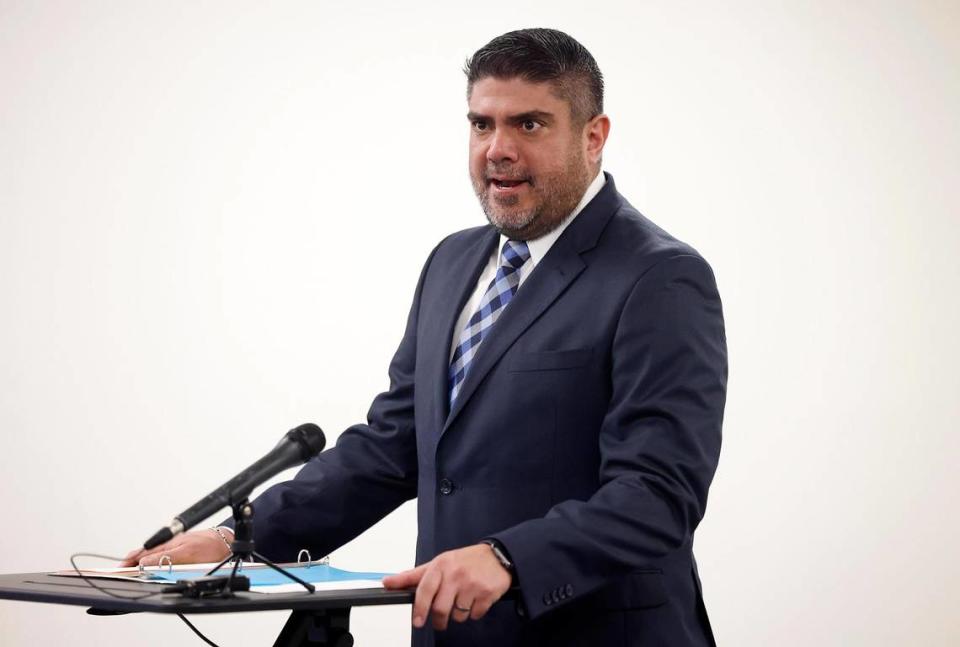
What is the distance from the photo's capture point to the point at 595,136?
2.40m

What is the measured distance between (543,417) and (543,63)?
2.20ft

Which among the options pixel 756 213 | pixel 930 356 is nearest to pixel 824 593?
pixel 930 356

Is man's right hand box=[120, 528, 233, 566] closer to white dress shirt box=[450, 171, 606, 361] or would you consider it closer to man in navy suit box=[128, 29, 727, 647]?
man in navy suit box=[128, 29, 727, 647]

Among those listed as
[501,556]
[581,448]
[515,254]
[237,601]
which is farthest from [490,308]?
[237,601]

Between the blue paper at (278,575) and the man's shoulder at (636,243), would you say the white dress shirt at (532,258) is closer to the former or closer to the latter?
the man's shoulder at (636,243)

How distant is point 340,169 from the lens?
438cm

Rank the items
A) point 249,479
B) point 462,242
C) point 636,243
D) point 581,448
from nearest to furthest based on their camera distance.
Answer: point 249,479
point 581,448
point 636,243
point 462,242

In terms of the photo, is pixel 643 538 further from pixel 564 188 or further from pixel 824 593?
pixel 824 593

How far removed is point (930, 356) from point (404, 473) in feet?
8.96

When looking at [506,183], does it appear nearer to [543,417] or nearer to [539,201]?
[539,201]

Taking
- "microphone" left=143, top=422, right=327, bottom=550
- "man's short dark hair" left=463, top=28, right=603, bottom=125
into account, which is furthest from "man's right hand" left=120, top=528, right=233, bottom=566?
"man's short dark hair" left=463, top=28, right=603, bottom=125

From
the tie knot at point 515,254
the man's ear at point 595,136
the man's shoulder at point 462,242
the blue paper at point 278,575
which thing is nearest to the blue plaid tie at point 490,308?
the tie knot at point 515,254

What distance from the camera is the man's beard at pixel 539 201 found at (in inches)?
89.8

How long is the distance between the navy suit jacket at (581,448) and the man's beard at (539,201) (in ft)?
0.15
